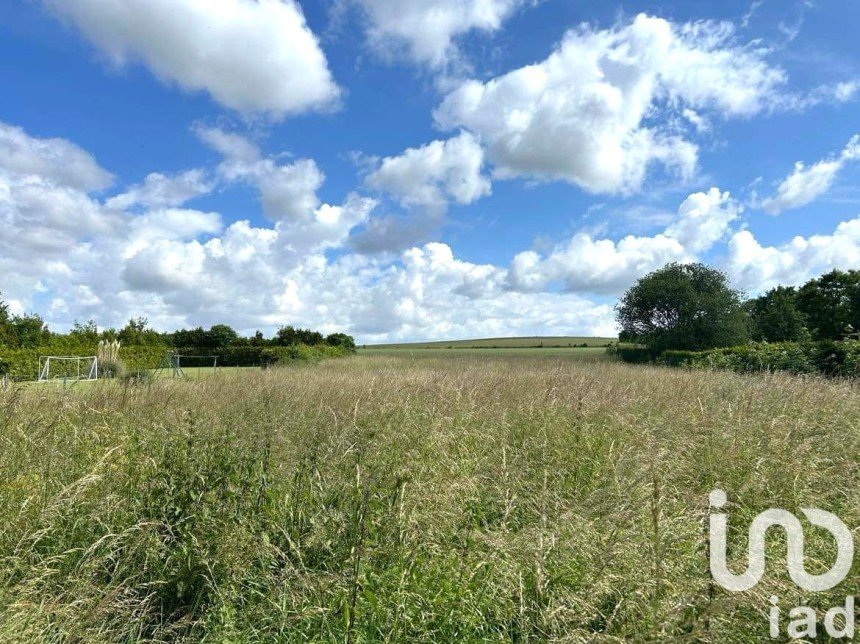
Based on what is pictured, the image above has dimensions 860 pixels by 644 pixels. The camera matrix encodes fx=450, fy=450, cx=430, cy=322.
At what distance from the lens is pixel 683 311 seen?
34906 millimetres

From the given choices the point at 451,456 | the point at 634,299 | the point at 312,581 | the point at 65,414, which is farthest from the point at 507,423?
the point at 634,299

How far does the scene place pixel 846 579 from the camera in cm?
227

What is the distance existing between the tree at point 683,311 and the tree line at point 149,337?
24.6 meters

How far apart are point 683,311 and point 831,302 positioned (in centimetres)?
1125

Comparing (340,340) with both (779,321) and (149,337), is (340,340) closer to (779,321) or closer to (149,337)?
(149,337)

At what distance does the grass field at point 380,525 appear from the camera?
2430 mm

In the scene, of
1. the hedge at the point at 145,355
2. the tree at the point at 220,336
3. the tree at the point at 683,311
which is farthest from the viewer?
the tree at the point at 220,336

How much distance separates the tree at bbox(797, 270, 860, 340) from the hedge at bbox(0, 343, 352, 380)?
3429 cm

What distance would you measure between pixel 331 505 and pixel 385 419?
187 cm

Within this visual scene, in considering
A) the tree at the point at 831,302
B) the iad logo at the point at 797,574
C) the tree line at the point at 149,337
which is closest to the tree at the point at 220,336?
the tree line at the point at 149,337

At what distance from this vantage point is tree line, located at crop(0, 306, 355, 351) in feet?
100

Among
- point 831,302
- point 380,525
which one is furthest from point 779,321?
point 380,525

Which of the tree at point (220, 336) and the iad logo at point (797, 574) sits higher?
the tree at point (220, 336)

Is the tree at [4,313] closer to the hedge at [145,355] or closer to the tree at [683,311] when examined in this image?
the hedge at [145,355]
